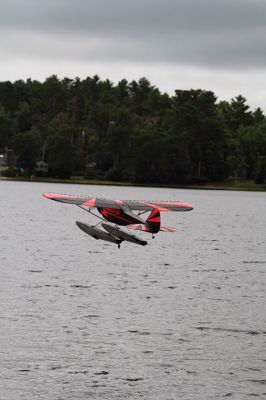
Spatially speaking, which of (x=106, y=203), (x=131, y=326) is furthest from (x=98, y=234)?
(x=131, y=326)

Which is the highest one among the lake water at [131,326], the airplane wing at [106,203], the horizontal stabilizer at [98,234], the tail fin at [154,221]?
the airplane wing at [106,203]

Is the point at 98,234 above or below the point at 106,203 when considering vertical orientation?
below

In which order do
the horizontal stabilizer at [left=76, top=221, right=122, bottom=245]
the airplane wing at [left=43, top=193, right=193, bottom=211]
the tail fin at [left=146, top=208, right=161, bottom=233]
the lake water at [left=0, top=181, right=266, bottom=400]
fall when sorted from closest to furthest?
the lake water at [left=0, top=181, right=266, bottom=400], the horizontal stabilizer at [left=76, top=221, right=122, bottom=245], the tail fin at [left=146, top=208, right=161, bottom=233], the airplane wing at [left=43, top=193, right=193, bottom=211]

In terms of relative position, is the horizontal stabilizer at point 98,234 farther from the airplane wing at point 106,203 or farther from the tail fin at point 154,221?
the tail fin at point 154,221

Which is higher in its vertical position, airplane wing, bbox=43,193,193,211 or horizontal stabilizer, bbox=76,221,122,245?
airplane wing, bbox=43,193,193,211

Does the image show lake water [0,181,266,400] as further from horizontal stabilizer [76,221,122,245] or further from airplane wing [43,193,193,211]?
airplane wing [43,193,193,211]

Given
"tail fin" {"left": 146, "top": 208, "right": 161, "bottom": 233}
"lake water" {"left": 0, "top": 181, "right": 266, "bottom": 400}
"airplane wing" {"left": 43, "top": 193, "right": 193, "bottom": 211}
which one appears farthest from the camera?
"airplane wing" {"left": 43, "top": 193, "right": 193, "bottom": 211}

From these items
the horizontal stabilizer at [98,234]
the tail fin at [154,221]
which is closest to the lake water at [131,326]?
the horizontal stabilizer at [98,234]

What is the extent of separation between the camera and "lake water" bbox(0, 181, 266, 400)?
2912 centimetres

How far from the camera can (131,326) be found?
3828 cm

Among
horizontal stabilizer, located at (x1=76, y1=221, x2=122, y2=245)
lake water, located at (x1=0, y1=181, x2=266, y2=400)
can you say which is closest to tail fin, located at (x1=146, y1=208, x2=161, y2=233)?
horizontal stabilizer, located at (x1=76, y1=221, x2=122, y2=245)

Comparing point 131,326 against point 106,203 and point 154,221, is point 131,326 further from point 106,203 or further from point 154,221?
point 106,203

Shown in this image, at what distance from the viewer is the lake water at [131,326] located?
29125mm

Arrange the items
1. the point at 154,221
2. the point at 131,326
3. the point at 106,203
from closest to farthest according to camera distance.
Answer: the point at 154,221
the point at 106,203
the point at 131,326
